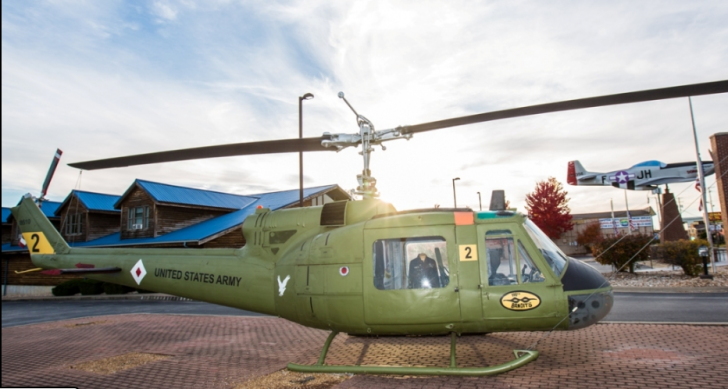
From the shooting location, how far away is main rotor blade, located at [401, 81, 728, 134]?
18.4 feet

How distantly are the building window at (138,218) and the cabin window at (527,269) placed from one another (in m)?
28.0

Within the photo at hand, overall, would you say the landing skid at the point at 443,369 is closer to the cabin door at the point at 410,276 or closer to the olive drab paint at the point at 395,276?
the olive drab paint at the point at 395,276

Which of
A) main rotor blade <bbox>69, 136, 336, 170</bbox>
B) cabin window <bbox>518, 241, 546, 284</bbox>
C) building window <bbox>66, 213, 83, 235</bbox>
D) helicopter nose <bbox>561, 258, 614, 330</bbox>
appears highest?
building window <bbox>66, 213, 83, 235</bbox>

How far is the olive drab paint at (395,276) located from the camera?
21.6 ft

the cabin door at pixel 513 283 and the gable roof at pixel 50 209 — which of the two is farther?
the gable roof at pixel 50 209

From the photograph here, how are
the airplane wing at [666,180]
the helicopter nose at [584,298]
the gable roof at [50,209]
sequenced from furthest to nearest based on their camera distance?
the airplane wing at [666,180] → the gable roof at [50,209] → the helicopter nose at [584,298]

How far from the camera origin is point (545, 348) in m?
8.52

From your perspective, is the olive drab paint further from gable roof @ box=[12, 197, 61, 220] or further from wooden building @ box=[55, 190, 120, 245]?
gable roof @ box=[12, 197, 61, 220]

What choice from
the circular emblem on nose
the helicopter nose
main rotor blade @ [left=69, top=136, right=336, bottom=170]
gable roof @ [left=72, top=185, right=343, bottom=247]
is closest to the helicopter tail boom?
main rotor blade @ [left=69, top=136, right=336, bottom=170]

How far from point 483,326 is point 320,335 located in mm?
5434

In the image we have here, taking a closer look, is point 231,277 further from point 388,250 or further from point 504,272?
point 504,272

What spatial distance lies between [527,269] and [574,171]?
4729 centimetres

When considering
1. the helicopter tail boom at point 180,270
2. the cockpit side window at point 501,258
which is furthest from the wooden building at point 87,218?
the cockpit side window at point 501,258

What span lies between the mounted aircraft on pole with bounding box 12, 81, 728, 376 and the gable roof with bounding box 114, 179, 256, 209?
2259 cm
